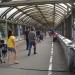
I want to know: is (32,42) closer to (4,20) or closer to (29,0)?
(29,0)

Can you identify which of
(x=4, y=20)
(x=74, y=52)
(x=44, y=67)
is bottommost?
(x=44, y=67)

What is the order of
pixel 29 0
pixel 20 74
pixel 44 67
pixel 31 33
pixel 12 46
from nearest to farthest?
pixel 20 74 → pixel 44 67 → pixel 12 46 → pixel 29 0 → pixel 31 33

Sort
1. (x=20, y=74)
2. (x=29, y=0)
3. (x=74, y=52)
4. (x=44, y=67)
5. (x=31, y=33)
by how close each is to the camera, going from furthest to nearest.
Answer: (x=31, y=33) → (x=29, y=0) → (x=44, y=67) → (x=74, y=52) → (x=20, y=74)

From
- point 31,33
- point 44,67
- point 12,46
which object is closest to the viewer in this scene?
point 44,67

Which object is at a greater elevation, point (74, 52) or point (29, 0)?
point (29, 0)

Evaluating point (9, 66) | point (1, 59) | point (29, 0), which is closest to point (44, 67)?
point (9, 66)

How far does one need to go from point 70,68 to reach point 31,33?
683cm

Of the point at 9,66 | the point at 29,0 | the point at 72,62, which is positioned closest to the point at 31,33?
the point at 29,0

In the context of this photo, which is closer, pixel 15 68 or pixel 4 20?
pixel 15 68

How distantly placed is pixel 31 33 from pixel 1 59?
4087mm

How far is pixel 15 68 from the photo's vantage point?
12391mm

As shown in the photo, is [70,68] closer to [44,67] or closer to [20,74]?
[44,67]

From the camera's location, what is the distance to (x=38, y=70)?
11883 mm

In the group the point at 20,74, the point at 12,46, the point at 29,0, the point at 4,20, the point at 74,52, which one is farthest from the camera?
the point at 4,20
